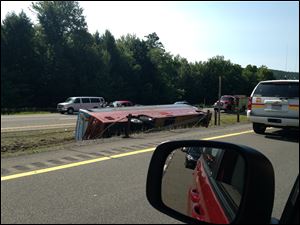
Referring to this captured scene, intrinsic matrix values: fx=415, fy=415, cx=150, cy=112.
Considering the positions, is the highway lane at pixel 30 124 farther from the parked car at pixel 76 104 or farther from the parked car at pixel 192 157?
the parked car at pixel 192 157

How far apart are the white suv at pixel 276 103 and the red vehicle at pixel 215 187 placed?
6521 millimetres

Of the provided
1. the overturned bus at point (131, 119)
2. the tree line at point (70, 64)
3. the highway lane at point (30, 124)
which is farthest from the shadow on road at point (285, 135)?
the tree line at point (70, 64)

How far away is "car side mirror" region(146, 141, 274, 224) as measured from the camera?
198cm

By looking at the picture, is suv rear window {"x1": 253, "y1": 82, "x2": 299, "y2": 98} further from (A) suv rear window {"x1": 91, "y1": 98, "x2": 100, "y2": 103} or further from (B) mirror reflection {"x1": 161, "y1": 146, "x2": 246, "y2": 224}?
(A) suv rear window {"x1": 91, "y1": 98, "x2": 100, "y2": 103}

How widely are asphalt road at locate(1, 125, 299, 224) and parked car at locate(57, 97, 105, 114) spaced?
3060 cm

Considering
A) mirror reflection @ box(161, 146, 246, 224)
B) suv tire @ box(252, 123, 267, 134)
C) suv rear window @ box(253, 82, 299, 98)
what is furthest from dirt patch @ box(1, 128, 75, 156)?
mirror reflection @ box(161, 146, 246, 224)

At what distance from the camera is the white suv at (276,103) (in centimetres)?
879

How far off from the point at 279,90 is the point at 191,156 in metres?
7.27

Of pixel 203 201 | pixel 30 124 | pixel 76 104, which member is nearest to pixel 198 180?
pixel 203 201

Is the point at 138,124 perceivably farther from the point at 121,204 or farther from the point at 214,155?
the point at 214,155

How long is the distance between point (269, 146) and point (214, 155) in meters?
8.61

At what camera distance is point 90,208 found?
5.21 meters

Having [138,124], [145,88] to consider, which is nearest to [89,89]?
[145,88]

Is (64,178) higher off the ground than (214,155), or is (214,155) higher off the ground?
(214,155)
